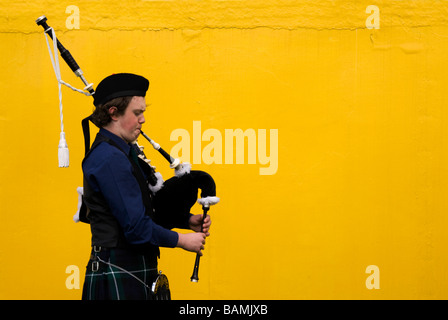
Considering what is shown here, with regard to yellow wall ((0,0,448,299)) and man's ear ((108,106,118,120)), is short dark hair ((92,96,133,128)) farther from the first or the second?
yellow wall ((0,0,448,299))

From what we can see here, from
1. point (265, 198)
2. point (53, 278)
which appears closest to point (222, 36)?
point (265, 198)

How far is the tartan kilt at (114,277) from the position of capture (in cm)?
252

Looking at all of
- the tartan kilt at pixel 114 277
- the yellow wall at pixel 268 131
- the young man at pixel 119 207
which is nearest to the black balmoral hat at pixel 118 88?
the young man at pixel 119 207

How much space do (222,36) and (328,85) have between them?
78cm

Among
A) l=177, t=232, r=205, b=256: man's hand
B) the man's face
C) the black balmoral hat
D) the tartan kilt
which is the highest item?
the black balmoral hat

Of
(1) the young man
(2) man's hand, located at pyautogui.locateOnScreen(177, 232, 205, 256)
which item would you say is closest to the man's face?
(1) the young man

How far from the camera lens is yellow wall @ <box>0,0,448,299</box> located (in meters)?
3.85

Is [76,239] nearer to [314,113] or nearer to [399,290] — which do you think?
[314,113]

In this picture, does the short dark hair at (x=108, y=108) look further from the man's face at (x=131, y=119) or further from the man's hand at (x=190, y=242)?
the man's hand at (x=190, y=242)

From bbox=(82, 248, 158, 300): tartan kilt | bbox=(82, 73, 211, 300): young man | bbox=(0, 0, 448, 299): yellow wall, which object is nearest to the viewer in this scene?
bbox=(82, 73, 211, 300): young man

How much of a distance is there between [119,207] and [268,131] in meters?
1.71

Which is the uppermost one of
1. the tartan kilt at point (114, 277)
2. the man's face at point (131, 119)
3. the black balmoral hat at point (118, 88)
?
the black balmoral hat at point (118, 88)

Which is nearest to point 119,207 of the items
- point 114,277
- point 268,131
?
point 114,277

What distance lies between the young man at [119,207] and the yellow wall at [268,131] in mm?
1305
